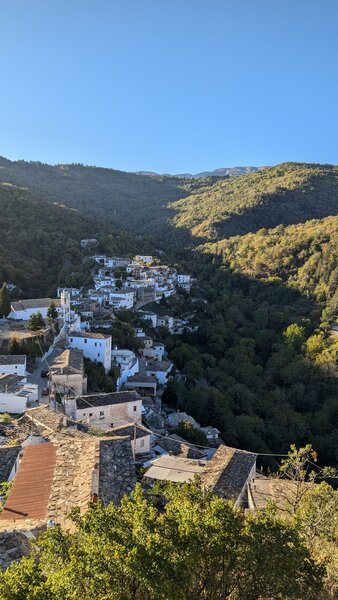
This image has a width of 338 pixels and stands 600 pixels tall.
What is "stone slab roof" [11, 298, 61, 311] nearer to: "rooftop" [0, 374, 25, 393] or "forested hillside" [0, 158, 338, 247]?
"rooftop" [0, 374, 25, 393]

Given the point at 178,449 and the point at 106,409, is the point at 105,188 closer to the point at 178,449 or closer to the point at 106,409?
the point at 106,409

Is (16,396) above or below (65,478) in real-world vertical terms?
below

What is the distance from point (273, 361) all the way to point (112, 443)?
36.6 m

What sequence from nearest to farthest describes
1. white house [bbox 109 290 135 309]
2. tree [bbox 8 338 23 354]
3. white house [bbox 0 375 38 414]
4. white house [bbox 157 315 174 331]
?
1. white house [bbox 0 375 38 414]
2. tree [bbox 8 338 23 354]
3. white house [bbox 109 290 135 309]
4. white house [bbox 157 315 174 331]

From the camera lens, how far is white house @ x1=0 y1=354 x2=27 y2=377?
72.0 ft

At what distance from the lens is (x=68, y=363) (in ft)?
73.3

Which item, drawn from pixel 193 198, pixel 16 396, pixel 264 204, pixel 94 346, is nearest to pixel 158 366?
pixel 94 346

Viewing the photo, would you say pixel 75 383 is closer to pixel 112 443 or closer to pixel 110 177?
pixel 112 443

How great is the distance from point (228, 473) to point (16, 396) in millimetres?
9918

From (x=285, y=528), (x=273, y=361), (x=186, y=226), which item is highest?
(x=186, y=226)

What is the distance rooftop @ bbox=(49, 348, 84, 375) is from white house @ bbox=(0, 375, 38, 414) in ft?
7.13

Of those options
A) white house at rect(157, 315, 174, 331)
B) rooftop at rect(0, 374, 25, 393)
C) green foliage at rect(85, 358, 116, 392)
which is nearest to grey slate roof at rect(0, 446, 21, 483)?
rooftop at rect(0, 374, 25, 393)

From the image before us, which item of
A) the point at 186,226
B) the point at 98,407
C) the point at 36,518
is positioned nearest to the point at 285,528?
the point at 36,518

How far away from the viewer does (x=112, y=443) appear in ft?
34.4
